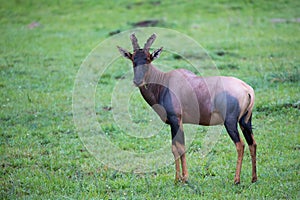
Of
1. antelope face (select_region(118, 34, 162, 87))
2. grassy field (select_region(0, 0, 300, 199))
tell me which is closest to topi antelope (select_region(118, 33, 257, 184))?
antelope face (select_region(118, 34, 162, 87))

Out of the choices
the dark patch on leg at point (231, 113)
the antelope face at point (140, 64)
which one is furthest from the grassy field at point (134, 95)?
the antelope face at point (140, 64)

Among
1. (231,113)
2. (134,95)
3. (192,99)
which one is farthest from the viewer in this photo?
(134,95)

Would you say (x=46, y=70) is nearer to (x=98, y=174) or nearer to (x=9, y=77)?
(x=9, y=77)

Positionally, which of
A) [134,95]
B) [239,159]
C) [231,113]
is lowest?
[134,95]

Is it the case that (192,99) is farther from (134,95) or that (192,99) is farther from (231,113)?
(134,95)

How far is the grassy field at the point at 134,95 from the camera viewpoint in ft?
26.2

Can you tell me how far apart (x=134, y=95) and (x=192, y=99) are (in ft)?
18.7

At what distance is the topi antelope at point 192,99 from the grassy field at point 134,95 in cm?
73

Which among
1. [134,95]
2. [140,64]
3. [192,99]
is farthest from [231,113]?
[134,95]

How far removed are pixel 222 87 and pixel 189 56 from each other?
374 inches

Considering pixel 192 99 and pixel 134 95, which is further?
pixel 134 95

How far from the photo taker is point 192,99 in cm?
816

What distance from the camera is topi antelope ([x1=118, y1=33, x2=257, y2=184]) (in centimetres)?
782

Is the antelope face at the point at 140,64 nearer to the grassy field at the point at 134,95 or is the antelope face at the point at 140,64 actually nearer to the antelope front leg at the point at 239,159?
the grassy field at the point at 134,95
